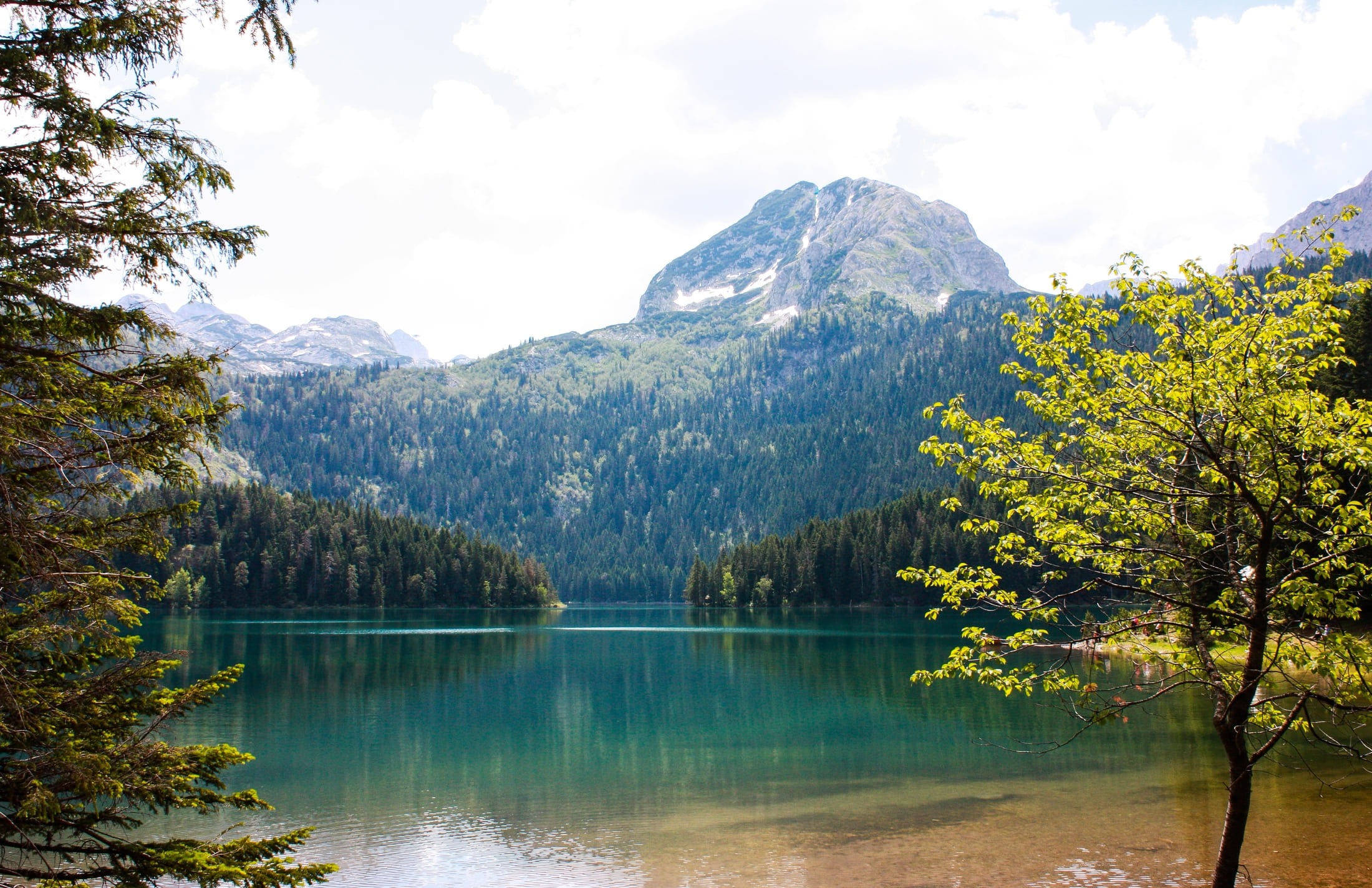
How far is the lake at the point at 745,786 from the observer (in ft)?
72.9

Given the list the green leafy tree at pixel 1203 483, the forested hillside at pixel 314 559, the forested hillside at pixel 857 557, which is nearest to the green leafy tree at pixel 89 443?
the green leafy tree at pixel 1203 483

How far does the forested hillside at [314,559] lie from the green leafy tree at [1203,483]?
168446 millimetres

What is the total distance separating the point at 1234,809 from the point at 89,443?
1519 centimetres

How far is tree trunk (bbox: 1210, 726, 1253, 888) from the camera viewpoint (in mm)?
11633

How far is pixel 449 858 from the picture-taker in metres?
23.5

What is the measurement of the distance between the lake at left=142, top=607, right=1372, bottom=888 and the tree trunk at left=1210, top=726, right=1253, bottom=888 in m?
9.78

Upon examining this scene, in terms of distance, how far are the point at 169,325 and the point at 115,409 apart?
1.37 metres

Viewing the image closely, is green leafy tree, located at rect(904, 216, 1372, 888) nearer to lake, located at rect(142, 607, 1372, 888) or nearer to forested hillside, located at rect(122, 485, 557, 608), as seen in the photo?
lake, located at rect(142, 607, 1372, 888)

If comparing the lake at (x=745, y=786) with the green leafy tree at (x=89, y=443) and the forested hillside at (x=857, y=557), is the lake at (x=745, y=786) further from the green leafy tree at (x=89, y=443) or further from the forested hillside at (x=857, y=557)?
the forested hillside at (x=857, y=557)

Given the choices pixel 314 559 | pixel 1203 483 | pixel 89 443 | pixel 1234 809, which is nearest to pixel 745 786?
pixel 1234 809

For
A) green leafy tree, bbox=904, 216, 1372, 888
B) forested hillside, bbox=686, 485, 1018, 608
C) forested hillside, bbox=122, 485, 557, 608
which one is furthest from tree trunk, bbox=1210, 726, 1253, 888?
forested hillside, bbox=122, 485, 557, 608

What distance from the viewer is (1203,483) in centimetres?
1384

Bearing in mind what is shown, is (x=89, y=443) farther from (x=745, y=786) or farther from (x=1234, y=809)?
(x=745, y=786)

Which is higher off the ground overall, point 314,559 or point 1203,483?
point 1203,483
